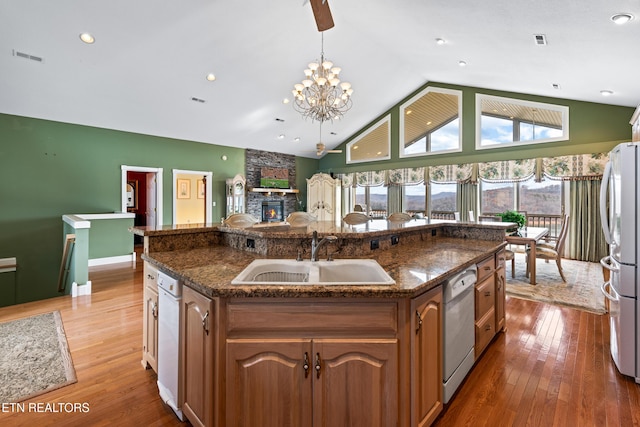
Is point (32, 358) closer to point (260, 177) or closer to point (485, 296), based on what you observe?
point (485, 296)

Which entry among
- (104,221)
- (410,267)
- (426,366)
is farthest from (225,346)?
(104,221)

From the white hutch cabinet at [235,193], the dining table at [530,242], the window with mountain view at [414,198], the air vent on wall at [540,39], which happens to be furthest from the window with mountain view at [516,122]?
the white hutch cabinet at [235,193]

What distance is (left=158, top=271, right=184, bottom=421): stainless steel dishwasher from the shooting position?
1617mm

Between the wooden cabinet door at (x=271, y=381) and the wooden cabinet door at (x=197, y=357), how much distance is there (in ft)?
0.40

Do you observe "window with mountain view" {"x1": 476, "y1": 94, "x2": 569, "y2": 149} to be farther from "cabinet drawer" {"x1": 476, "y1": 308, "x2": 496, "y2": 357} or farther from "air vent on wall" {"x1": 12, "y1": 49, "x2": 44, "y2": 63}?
"air vent on wall" {"x1": 12, "y1": 49, "x2": 44, "y2": 63}

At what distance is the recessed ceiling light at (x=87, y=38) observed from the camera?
3.64 meters

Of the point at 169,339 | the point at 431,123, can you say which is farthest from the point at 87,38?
the point at 431,123

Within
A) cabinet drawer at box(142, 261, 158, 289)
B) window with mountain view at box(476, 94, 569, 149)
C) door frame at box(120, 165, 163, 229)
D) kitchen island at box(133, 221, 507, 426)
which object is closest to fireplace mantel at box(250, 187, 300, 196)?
door frame at box(120, 165, 163, 229)

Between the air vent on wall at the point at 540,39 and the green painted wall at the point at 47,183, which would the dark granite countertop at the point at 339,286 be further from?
the green painted wall at the point at 47,183

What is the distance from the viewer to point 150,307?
2.02 metres

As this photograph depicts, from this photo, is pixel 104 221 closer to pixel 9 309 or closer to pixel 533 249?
pixel 9 309

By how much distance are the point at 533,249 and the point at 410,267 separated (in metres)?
3.53

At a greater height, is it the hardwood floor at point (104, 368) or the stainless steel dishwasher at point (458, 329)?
the stainless steel dishwasher at point (458, 329)

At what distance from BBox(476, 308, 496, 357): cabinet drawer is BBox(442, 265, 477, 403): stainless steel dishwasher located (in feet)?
0.42
